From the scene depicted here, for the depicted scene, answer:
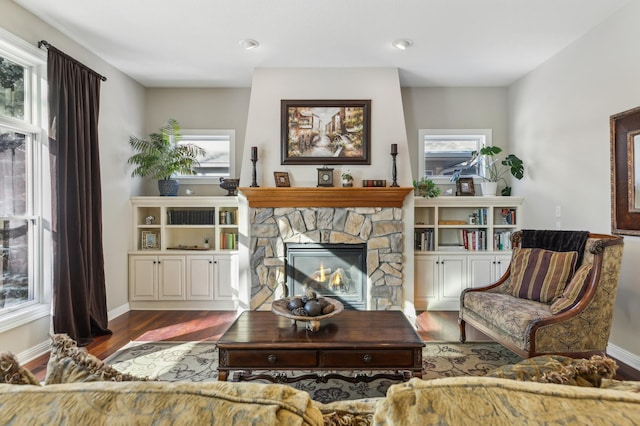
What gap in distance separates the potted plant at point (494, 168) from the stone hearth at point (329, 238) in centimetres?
126

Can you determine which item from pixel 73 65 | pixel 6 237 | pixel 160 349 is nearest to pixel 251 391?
pixel 160 349

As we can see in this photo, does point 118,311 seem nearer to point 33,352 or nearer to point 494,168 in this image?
point 33,352

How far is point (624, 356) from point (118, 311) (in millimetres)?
4888

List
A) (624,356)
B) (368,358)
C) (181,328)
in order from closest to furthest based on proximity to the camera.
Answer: (368,358) < (624,356) < (181,328)

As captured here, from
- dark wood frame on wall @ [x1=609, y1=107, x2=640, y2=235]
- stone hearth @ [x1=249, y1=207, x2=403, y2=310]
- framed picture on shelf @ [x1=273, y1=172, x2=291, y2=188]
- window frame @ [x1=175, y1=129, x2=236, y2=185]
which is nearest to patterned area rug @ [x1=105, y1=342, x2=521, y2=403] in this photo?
stone hearth @ [x1=249, y1=207, x2=403, y2=310]

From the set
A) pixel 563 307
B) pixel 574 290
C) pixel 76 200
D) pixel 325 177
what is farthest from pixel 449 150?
pixel 76 200

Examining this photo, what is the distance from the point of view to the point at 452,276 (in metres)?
4.39

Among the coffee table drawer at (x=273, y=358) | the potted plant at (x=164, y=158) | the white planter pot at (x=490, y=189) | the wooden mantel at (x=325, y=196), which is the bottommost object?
the coffee table drawer at (x=273, y=358)

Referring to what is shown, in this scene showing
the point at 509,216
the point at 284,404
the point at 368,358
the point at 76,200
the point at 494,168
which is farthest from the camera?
the point at 494,168

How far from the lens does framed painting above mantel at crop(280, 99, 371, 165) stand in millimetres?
4180

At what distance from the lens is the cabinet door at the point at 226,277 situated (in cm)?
441

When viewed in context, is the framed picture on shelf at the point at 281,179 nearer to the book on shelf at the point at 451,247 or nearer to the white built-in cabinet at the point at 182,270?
the white built-in cabinet at the point at 182,270

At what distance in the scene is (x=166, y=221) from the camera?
14.8ft

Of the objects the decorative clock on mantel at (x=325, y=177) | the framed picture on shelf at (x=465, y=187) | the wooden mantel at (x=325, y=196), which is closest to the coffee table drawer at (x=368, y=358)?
the wooden mantel at (x=325, y=196)
